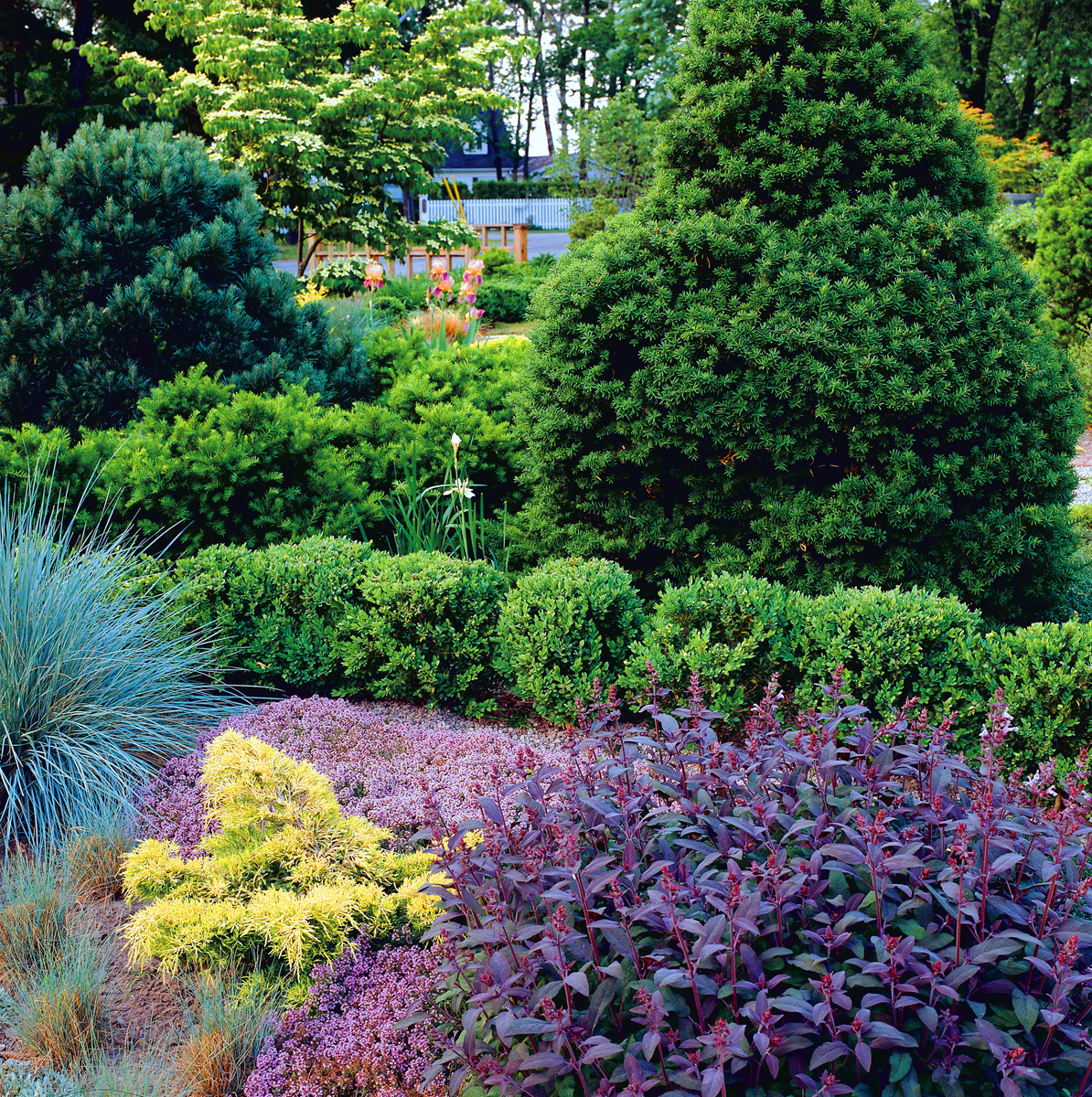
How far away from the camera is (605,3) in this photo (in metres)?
45.5

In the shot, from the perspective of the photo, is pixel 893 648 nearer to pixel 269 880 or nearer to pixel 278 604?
pixel 269 880

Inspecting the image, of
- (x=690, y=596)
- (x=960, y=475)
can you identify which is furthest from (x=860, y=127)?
(x=690, y=596)

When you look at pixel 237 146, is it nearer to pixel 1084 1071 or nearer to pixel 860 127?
pixel 860 127

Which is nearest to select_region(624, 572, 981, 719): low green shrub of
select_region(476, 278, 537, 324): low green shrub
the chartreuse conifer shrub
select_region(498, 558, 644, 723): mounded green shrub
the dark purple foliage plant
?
select_region(498, 558, 644, 723): mounded green shrub

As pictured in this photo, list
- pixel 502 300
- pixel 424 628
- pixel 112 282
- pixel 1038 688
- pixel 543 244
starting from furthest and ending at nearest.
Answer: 1. pixel 543 244
2. pixel 502 300
3. pixel 112 282
4. pixel 424 628
5. pixel 1038 688

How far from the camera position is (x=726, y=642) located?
3.46m

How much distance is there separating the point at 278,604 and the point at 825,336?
2.58 metres

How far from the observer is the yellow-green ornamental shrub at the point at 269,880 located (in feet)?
7.68

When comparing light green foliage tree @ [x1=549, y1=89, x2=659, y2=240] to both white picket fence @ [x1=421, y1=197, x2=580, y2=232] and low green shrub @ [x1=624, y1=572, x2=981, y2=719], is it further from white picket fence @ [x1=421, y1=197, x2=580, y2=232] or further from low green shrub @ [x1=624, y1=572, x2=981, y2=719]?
white picket fence @ [x1=421, y1=197, x2=580, y2=232]

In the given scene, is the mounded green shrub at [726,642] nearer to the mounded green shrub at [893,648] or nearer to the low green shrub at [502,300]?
the mounded green shrub at [893,648]

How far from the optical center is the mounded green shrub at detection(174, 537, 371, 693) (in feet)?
13.3

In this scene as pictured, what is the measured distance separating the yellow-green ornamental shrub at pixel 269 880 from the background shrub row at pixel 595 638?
119 cm

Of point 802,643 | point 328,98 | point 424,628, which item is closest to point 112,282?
point 424,628

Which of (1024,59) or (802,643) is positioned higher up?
(1024,59)
